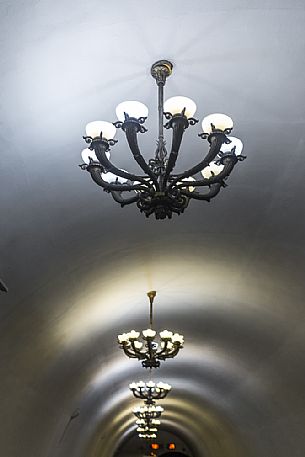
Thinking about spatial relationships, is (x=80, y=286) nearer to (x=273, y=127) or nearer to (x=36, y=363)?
(x=36, y=363)

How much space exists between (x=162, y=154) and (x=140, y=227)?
260 centimetres

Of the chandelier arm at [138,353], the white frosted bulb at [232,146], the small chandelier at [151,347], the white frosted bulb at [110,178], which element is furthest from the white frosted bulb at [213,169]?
the chandelier arm at [138,353]

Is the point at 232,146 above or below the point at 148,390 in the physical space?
below

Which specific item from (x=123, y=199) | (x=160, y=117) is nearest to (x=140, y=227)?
(x=123, y=199)

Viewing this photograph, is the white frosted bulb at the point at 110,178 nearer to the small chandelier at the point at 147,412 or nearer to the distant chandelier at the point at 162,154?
the distant chandelier at the point at 162,154

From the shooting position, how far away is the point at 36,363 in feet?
27.2

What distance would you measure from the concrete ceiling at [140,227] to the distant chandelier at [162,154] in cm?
44

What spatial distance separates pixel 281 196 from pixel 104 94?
2.30m

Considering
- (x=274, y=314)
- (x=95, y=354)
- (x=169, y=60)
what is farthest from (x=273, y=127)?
(x=95, y=354)

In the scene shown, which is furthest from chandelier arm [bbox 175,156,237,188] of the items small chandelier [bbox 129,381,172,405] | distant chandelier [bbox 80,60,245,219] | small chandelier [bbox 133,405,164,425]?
small chandelier [bbox 133,405,164,425]

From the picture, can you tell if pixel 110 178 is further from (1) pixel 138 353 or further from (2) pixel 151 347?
(2) pixel 151 347

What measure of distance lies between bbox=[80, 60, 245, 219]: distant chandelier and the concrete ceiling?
442mm

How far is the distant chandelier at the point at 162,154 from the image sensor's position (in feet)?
11.4

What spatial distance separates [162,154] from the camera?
405 centimetres
